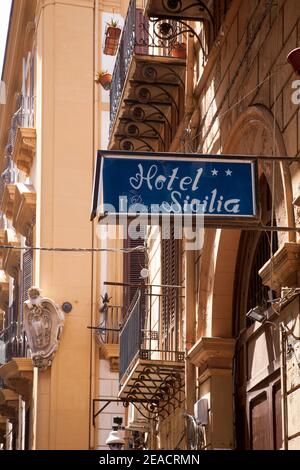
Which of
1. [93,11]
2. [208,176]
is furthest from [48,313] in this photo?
[208,176]

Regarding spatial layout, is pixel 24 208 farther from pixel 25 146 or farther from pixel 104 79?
pixel 104 79

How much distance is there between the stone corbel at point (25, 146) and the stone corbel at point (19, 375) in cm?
479

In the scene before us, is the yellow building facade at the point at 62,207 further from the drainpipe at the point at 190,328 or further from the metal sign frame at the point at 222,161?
the metal sign frame at the point at 222,161

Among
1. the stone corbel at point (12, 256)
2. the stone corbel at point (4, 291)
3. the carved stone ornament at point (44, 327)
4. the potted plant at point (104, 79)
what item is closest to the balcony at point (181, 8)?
the potted plant at point (104, 79)

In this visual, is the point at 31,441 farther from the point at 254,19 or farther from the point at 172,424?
the point at 254,19

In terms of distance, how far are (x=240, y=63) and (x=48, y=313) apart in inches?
505

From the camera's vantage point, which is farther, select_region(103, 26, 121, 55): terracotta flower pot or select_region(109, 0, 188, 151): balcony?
select_region(103, 26, 121, 55): terracotta flower pot

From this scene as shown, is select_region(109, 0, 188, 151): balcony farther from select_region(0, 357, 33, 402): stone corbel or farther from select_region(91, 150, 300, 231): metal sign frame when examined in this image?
select_region(0, 357, 33, 402): stone corbel

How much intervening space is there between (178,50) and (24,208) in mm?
10814

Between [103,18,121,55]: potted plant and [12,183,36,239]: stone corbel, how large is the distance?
12.4ft

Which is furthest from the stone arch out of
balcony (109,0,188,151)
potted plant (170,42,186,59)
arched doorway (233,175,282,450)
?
potted plant (170,42,186,59)

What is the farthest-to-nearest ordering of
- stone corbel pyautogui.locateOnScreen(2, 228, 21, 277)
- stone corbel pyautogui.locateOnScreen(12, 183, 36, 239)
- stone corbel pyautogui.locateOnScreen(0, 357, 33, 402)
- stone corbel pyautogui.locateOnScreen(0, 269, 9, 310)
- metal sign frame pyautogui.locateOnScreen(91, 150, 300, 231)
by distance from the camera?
1. stone corbel pyautogui.locateOnScreen(0, 269, 9, 310)
2. stone corbel pyautogui.locateOnScreen(2, 228, 21, 277)
3. stone corbel pyautogui.locateOnScreen(12, 183, 36, 239)
4. stone corbel pyautogui.locateOnScreen(0, 357, 33, 402)
5. metal sign frame pyautogui.locateOnScreen(91, 150, 300, 231)

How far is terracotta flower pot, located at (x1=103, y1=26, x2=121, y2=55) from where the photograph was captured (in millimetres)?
22719

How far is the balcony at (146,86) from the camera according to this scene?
1504 centimetres
